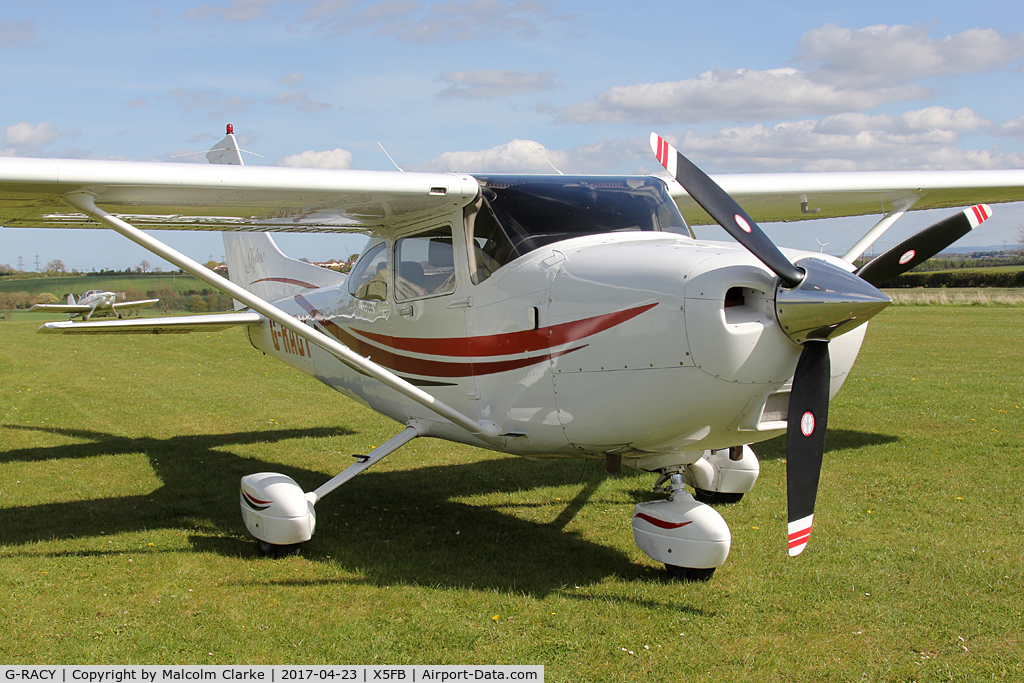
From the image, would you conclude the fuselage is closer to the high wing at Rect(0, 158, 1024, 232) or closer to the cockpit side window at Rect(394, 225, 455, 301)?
the cockpit side window at Rect(394, 225, 455, 301)

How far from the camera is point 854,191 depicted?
7832mm

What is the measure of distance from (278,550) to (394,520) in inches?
45.1

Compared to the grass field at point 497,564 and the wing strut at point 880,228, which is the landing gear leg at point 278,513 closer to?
the grass field at point 497,564

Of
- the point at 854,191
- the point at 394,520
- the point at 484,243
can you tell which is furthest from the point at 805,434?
the point at 854,191

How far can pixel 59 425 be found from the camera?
1033 cm

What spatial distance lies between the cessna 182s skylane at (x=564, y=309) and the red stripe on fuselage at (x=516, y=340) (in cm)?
1

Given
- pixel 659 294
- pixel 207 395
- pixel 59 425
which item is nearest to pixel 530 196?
pixel 659 294

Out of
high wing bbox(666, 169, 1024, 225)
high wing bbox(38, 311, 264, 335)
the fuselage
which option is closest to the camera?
the fuselage

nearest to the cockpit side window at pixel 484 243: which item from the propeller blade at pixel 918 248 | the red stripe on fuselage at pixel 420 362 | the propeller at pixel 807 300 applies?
the red stripe on fuselage at pixel 420 362

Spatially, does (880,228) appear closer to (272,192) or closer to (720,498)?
(720,498)

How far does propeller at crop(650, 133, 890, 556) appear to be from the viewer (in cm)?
377

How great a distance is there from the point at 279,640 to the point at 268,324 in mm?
5421

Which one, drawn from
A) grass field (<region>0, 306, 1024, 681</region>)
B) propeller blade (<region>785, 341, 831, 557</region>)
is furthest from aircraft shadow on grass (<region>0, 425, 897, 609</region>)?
propeller blade (<region>785, 341, 831, 557</region>)

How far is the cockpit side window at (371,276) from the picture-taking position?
6516 mm
